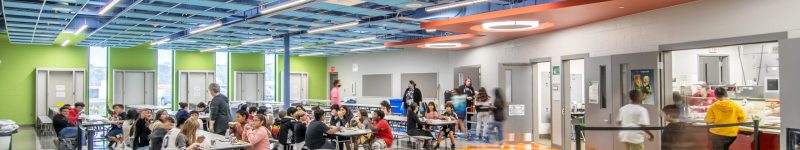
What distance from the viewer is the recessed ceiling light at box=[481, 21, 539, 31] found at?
9.03 m

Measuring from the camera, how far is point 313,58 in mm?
27531

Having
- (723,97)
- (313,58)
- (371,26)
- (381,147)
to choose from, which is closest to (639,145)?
(723,97)

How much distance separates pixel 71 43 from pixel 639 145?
2011 centimetres

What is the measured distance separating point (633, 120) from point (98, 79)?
20818 mm

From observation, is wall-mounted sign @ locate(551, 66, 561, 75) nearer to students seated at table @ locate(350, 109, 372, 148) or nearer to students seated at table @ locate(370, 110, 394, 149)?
students seated at table @ locate(370, 110, 394, 149)

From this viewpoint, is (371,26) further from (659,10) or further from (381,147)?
(659,10)

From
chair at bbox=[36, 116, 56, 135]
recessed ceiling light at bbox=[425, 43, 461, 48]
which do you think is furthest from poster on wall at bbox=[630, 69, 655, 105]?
chair at bbox=[36, 116, 56, 135]

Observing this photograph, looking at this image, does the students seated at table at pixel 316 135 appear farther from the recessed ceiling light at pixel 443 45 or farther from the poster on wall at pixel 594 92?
the recessed ceiling light at pixel 443 45

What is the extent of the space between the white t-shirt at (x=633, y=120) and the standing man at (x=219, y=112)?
6049 mm

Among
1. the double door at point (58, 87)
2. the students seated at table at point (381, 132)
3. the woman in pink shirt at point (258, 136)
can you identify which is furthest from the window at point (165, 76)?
the woman in pink shirt at point (258, 136)

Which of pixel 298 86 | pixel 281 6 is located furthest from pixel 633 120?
pixel 298 86

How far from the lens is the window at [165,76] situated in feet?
75.7

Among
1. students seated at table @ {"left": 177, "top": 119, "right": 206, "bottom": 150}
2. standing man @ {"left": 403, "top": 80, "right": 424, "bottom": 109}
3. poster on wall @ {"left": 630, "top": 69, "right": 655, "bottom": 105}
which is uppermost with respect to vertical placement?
poster on wall @ {"left": 630, "top": 69, "right": 655, "bottom": 105}

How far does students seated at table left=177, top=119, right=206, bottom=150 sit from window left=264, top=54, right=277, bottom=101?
65.0 ft
